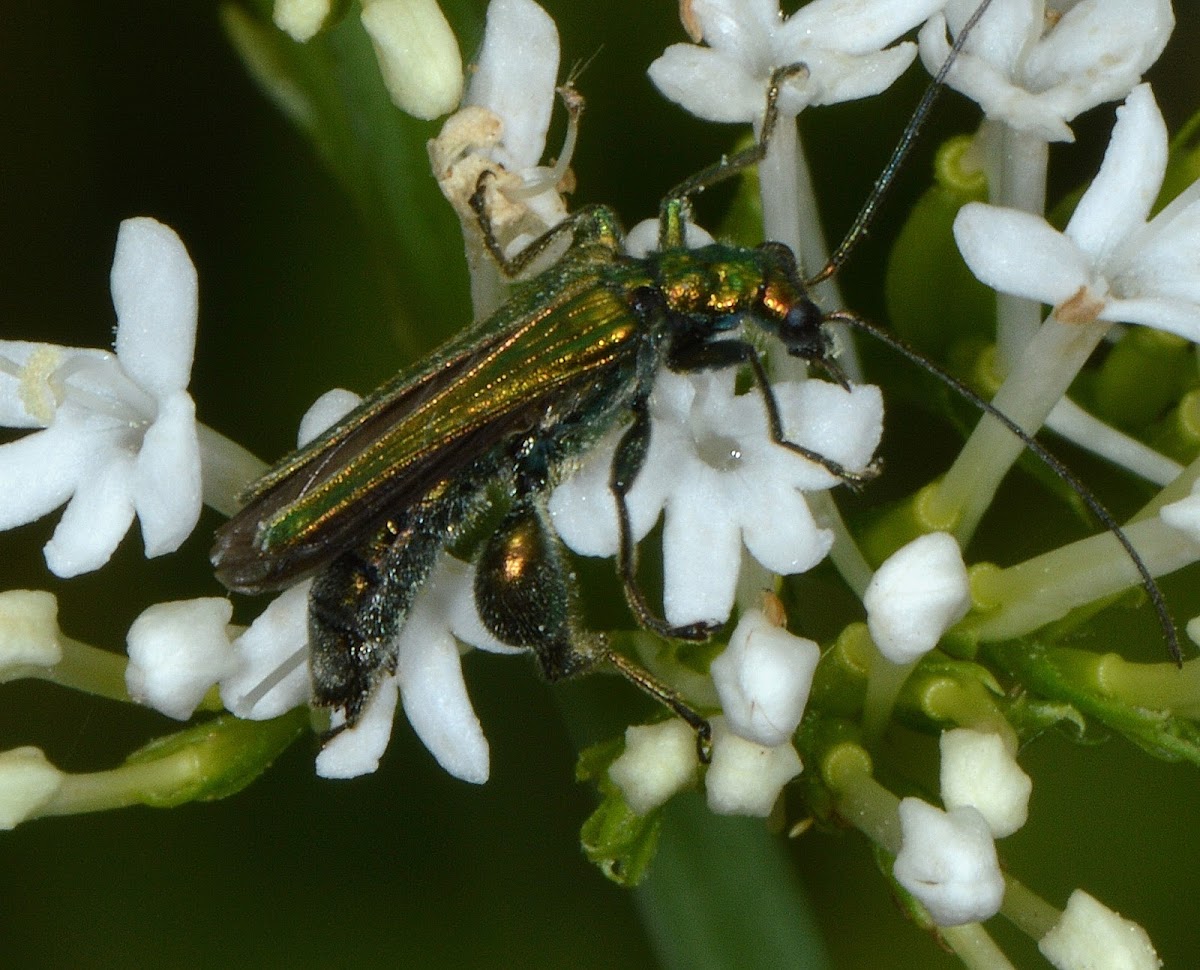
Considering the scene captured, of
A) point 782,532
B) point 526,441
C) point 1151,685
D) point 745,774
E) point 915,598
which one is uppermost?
point 526,441

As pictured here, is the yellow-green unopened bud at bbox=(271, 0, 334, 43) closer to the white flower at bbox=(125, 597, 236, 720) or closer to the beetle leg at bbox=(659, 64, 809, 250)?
the beetle leg at bbox=(659, 64, 809, 250)

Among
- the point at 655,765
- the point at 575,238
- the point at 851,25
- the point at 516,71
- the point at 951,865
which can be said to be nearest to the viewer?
the point at 951,865

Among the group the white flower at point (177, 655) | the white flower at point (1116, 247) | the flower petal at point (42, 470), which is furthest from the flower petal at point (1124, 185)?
the flower petal at point (42, 470)

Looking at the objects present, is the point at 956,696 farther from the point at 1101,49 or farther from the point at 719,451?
the point at 1101,49

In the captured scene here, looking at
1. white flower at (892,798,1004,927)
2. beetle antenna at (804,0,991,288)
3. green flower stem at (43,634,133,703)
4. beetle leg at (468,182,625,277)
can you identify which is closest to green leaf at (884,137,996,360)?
beetle antenna at (804,0,991,288)

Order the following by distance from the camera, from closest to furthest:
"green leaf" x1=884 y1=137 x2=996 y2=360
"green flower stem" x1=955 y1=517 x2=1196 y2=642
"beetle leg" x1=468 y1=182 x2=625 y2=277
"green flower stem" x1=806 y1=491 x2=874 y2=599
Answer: "green flower stem" x1=955 y1=517 x2=1196 y2=642 < "green flower stem" x1=806 y1=491 x2=874 y2=599 < "beetle leg" x1=468 y1=182 x2=625 y2=277 < "green leaf" x1=884 y1=137 x2=996 y2=360

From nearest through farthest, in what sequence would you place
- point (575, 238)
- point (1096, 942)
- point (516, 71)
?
point (1096, 942) < point (516, 71) < point (575, 238)

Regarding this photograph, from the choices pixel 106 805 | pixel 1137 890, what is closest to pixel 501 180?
pixel 106 805

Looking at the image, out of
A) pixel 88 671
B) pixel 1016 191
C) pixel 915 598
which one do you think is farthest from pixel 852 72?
pixel 88 671
